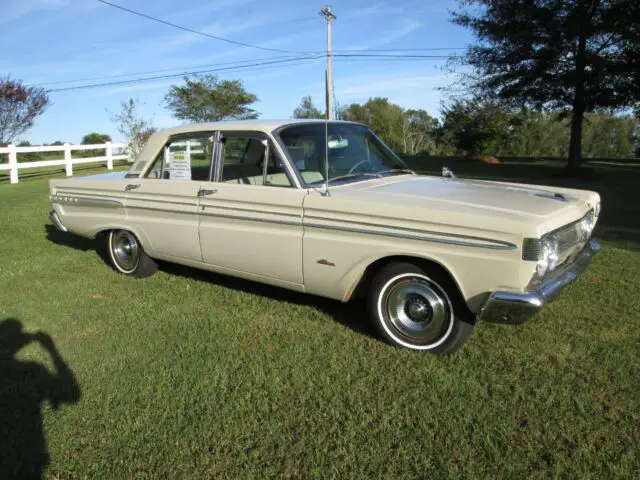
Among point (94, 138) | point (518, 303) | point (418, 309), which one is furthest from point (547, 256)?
point (94, 138)

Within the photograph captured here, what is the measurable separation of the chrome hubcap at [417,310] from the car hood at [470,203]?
511mm

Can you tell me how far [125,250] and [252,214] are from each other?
2114 millimetres

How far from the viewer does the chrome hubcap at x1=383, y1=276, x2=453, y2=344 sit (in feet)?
12.0

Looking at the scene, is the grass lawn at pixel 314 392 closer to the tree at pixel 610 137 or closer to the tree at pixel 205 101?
the tree at pixel 205 101

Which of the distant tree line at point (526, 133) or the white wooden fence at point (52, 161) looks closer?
the white wooden fence at point (52, 161)

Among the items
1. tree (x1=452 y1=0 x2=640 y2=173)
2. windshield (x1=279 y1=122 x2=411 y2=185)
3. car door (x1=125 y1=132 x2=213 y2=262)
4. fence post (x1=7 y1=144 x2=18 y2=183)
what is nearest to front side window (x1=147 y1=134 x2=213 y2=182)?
car door (x1=125 y1=132 x2=213 y2=262)

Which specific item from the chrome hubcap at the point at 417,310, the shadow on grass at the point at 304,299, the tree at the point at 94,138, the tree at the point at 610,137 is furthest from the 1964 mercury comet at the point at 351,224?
the tree at the point at 610,137

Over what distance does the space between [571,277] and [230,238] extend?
8.72 feet

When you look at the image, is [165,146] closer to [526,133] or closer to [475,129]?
[475,129]

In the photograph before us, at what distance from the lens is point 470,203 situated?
139 inches

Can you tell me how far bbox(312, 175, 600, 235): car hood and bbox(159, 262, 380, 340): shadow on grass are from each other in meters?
1.06

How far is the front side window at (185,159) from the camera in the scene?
4.87 m

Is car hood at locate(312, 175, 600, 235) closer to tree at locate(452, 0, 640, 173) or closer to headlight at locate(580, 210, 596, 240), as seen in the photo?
headlight at locate(580, 210, 596, 240)

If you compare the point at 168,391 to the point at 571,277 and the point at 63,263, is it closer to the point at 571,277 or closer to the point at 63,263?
the point at 571,277
